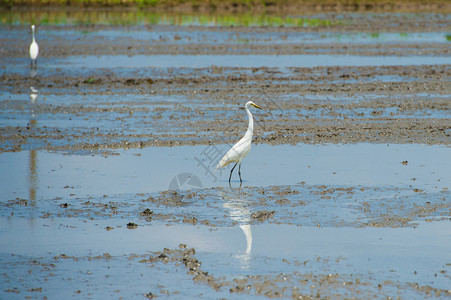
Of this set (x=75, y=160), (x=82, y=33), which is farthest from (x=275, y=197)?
(x=82, y=33)

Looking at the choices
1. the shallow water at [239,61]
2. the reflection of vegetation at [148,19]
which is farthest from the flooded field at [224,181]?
the reflection of vegetation at [148,19]

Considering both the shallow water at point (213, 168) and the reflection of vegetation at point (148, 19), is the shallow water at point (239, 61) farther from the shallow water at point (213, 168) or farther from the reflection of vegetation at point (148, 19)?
the reflection of vegetation at point (148, 19)

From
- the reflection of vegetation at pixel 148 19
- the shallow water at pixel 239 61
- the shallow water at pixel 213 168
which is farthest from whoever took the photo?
the reflection of vegetation at pixel 148 19

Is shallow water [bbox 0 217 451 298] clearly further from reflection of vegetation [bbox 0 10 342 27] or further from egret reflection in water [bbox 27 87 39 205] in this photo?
reflection of vegetation [bbox 0 10 342 27]

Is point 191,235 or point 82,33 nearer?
point 191,235

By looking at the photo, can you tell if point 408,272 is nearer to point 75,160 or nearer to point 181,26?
point 75,160

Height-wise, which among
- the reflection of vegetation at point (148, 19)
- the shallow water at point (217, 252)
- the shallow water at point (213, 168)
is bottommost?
the reflection of vegetation at point (148, 19)

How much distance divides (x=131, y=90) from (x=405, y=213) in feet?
42.5

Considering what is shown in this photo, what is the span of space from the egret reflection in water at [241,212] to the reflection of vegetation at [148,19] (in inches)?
1313

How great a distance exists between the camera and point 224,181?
1168 cm

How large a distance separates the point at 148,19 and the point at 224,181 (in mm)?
39125

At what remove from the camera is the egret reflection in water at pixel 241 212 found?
8.03 m

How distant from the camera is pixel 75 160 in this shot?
42.8 ft

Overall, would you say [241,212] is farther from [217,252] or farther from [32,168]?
[32,168]
